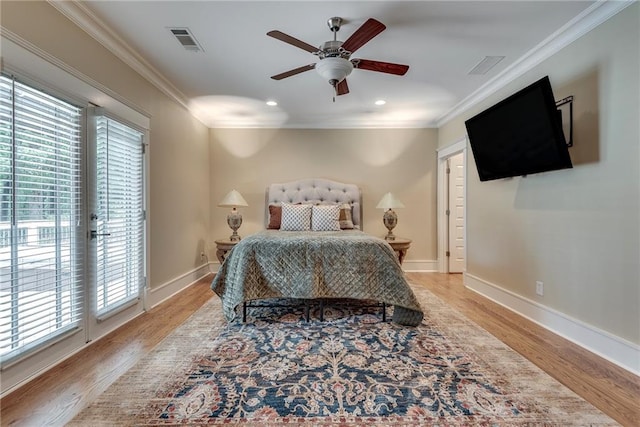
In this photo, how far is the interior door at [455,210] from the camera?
495 centimetres

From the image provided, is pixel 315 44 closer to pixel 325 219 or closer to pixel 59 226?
pixel 325 219

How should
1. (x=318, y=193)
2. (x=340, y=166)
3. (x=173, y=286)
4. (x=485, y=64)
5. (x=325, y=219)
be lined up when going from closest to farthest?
(x=485, y=64)
(x=173, y=286)
(x=325, y=219)
(x=318, y=193)
(x=340, y=166)

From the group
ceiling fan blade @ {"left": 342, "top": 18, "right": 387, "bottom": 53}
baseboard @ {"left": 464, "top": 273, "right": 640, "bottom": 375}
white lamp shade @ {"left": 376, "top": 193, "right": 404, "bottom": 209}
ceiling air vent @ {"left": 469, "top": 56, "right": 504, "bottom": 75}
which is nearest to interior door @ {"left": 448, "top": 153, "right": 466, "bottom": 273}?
white lamp shade @ {"left": 376, "top": 193, "right": 404, "bottom": 209}

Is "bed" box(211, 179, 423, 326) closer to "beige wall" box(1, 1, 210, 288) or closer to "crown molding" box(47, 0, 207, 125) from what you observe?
"beige wall" box(1, 1, 210, 288)

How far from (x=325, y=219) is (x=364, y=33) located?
2.47m

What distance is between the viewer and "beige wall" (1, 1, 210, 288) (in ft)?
6.54

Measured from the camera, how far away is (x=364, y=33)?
206 cm

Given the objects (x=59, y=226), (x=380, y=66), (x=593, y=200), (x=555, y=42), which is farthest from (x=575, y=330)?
(x=59, y=226)

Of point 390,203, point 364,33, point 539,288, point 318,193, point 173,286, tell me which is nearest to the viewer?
point 364,33

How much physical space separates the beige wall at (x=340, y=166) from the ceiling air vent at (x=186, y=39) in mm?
2320

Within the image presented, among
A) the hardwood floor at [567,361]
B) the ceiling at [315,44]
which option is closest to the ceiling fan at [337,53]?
→ the ceiling at [315,44]

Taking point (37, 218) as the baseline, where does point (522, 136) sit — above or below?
above

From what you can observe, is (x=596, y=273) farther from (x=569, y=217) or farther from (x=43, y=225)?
(x=43, y=225)

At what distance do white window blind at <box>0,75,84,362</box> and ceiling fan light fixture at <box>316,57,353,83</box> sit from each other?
6.35ft
